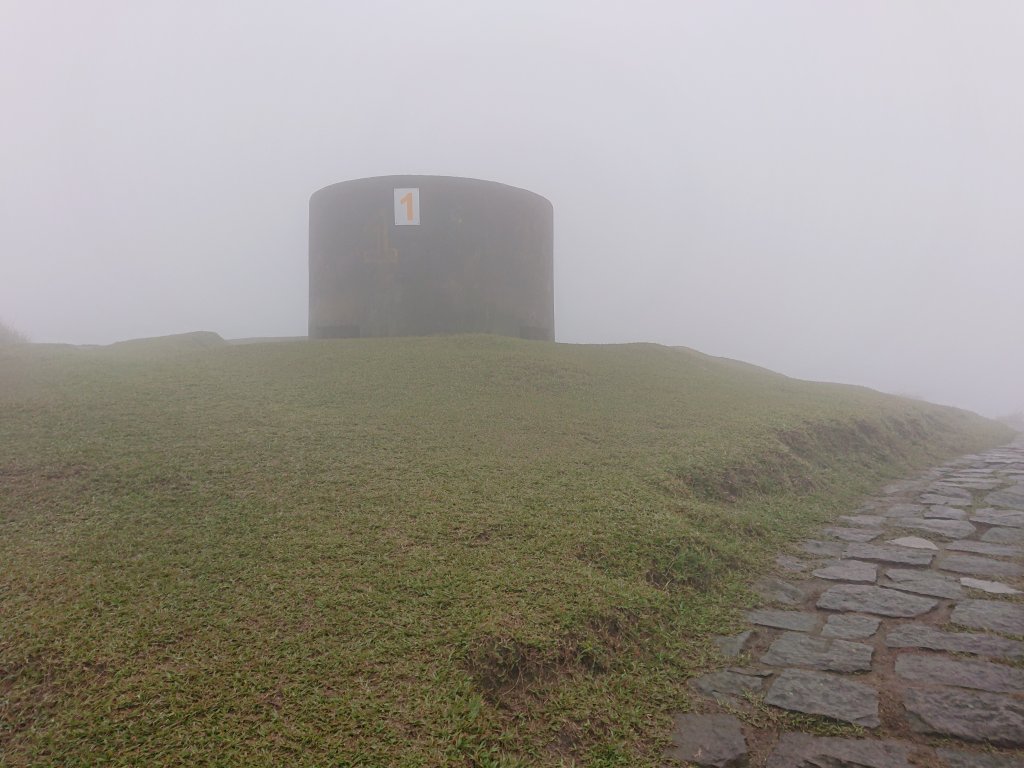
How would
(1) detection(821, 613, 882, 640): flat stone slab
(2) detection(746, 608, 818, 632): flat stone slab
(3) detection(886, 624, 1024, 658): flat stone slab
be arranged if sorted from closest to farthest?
(3) detection(886, 624, 1024, 658): flat stone slab → (1) detection(821, 613, 882, 640): flat stone slab → (2) detection(746, 608, 818, 632): flat stone slab

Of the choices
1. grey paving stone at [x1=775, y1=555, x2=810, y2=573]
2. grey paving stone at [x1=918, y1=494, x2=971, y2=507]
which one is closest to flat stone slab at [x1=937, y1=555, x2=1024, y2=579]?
grey paving stone at [x1=775, y1=555, x2=810, y2=573]

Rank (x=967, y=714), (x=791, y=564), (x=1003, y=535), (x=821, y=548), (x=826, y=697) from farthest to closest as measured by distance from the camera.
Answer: (x=1003, y=535)
(x=821, y=548)
(x=791, y=564)
(x=826, y=697)
(x=967, y=714)

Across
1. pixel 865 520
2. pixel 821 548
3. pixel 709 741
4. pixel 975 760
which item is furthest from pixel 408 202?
pixel 975 760

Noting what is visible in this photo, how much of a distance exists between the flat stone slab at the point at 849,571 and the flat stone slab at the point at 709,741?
1782mm

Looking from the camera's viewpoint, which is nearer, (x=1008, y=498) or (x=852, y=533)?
(x=852, y=533)

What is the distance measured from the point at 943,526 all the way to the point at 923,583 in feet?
4.89

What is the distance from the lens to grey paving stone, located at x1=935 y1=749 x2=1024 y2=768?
238 cm

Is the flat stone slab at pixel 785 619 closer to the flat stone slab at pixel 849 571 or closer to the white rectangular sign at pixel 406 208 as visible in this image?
the flat stone slab at pixel 849 571

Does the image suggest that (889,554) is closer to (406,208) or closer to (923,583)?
(923,583)

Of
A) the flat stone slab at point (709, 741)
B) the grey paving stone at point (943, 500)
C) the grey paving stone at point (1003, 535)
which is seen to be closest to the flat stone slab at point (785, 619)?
the flat stone slab at point (709, 741)

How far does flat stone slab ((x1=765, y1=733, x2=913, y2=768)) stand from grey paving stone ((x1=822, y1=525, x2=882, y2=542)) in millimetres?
2631

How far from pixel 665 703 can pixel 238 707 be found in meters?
1.55

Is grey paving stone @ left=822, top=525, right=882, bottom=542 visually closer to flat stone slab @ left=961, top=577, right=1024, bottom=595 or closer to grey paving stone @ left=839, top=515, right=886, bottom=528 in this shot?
grey paving stone @ left=839, top=515, right=886, bottom=528

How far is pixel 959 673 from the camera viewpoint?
9.72 ft
